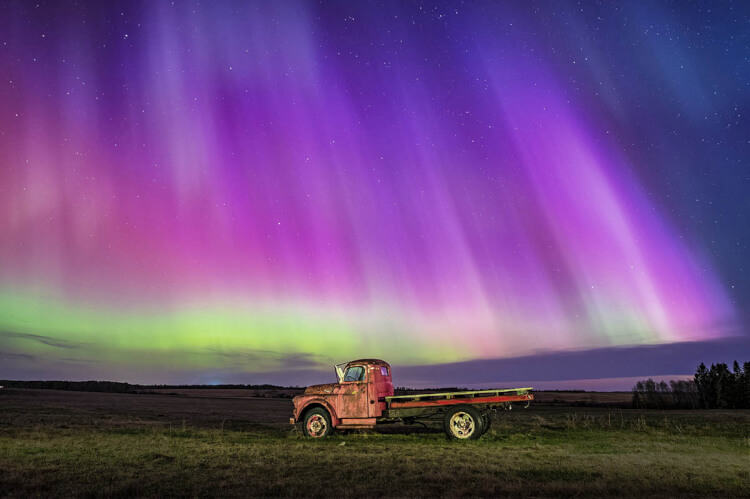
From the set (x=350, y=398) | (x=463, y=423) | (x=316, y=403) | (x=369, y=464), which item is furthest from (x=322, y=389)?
(x=369, y=464)

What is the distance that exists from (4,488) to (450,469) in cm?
954

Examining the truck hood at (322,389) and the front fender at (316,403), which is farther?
the truck hood at (322,389)

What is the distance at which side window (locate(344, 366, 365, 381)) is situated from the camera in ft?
69.5

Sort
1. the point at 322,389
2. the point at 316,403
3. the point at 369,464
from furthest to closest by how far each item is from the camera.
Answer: the point at 322,389 → the point at 316,403 → the point at 369,464

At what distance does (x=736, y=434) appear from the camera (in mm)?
22703

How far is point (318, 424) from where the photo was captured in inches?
823

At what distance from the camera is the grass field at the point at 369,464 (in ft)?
34.3

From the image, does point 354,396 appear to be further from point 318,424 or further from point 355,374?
point 318,424

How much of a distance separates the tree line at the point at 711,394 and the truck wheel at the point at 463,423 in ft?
284

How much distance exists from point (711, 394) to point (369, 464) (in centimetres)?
12039

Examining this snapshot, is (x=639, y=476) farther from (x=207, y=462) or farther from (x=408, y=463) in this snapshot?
(x=207, y=462)

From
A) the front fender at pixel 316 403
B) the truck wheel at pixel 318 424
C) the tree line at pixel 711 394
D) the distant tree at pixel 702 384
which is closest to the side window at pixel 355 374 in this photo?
the front fender at pixel 316 403

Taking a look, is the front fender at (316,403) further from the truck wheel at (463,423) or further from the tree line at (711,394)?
the tree line at (711,394)

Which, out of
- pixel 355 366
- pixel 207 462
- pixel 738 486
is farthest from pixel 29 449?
pixel 738 486
